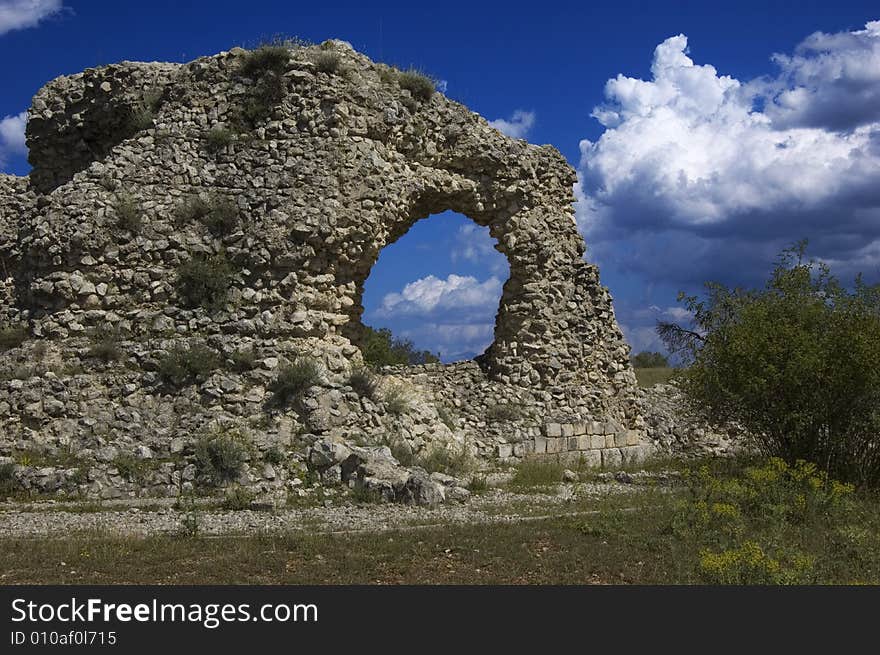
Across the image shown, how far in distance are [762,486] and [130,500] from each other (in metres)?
7.95

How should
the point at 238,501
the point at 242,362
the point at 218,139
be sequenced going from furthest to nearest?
the point at 218,139
the point at 242,362
the point at 238,501

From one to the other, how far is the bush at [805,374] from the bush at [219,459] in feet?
22.8

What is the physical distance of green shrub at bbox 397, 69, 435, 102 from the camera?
16.5 m

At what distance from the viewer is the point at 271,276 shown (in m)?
14.0

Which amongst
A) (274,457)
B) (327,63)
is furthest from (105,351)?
(327,63)

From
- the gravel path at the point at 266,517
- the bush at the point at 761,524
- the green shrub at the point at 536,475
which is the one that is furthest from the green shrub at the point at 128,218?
the bush at the point at 761,524

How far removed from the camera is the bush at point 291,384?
1288 cm

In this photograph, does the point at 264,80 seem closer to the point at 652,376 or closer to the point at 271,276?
the point at 271,276

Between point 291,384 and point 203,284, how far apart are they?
7.99 feet

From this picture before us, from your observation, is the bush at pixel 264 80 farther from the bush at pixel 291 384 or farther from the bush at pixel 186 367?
the bush at pixel 291 384

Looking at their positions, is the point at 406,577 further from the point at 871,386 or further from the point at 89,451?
the point at 871,386

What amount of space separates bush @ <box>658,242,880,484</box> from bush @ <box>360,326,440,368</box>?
17.1 meters

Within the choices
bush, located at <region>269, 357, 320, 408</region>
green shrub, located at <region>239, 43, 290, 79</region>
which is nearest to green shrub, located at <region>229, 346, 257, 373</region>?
bush, located at <region>269, 357, 320, 408</region>

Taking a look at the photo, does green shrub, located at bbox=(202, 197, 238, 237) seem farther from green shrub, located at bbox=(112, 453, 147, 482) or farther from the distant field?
the distant field
